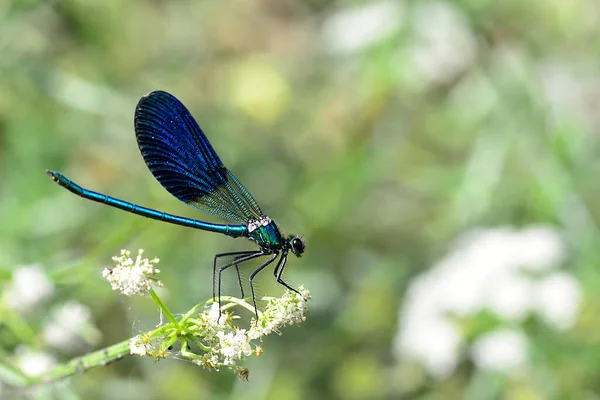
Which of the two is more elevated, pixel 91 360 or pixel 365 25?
pixel 365 25

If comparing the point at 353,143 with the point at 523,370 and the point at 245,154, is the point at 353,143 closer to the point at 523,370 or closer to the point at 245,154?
the point at 245,154

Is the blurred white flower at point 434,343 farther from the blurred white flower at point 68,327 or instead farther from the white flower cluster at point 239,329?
the white flower cluster at point 239,329

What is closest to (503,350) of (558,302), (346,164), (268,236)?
(558,302)

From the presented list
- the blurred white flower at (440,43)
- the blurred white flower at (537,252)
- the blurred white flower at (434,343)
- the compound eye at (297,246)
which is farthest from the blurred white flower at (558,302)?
the compound eye at (297,246)

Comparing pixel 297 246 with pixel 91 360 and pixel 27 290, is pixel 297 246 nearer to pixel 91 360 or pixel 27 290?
pixel 91 360

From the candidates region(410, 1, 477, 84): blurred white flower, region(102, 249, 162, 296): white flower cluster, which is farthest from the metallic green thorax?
region(410, 1, 477, 84): blurred white flower

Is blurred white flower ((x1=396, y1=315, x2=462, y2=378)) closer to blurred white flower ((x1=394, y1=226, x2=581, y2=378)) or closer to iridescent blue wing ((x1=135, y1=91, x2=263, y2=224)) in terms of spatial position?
blurred white flower ((x1=394, y1=226, x2=581, y2=378))
